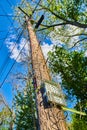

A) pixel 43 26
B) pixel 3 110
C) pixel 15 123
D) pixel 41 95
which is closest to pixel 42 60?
pixel 41 95

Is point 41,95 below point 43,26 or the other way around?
below

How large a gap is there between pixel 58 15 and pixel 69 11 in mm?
1230

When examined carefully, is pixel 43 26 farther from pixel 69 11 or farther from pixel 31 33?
pixel 31 33

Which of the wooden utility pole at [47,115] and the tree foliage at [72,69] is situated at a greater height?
the tree foliage at [72,69]

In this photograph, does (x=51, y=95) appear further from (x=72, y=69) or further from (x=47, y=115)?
(x=72, y=69)

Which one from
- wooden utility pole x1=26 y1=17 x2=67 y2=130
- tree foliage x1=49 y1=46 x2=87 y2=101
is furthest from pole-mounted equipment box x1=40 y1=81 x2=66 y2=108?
tree foliage x1=49 y1=46 x2=87 y2=101

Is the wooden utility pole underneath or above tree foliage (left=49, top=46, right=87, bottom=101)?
underneath

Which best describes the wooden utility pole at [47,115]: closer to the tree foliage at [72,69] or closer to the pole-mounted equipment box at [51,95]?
the pole-mounted equipment box at [51,95]

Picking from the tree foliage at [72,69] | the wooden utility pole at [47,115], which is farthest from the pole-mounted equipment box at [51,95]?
the tree foliage at [72,69]

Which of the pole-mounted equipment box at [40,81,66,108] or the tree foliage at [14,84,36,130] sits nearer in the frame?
the pole-mounted equipment box at [40,81,66,108]

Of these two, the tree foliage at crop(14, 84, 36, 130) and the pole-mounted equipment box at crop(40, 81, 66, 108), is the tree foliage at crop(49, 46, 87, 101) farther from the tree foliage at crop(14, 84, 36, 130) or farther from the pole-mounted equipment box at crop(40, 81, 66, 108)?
the pole-mounted equipment box at crop(40, 81, 66, 108)

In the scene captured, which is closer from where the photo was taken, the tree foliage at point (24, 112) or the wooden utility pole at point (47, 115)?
the wooden utility pole at point (47, 115)

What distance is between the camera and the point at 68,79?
21344 millimetres

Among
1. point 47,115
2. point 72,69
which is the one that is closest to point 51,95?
point 47,115
